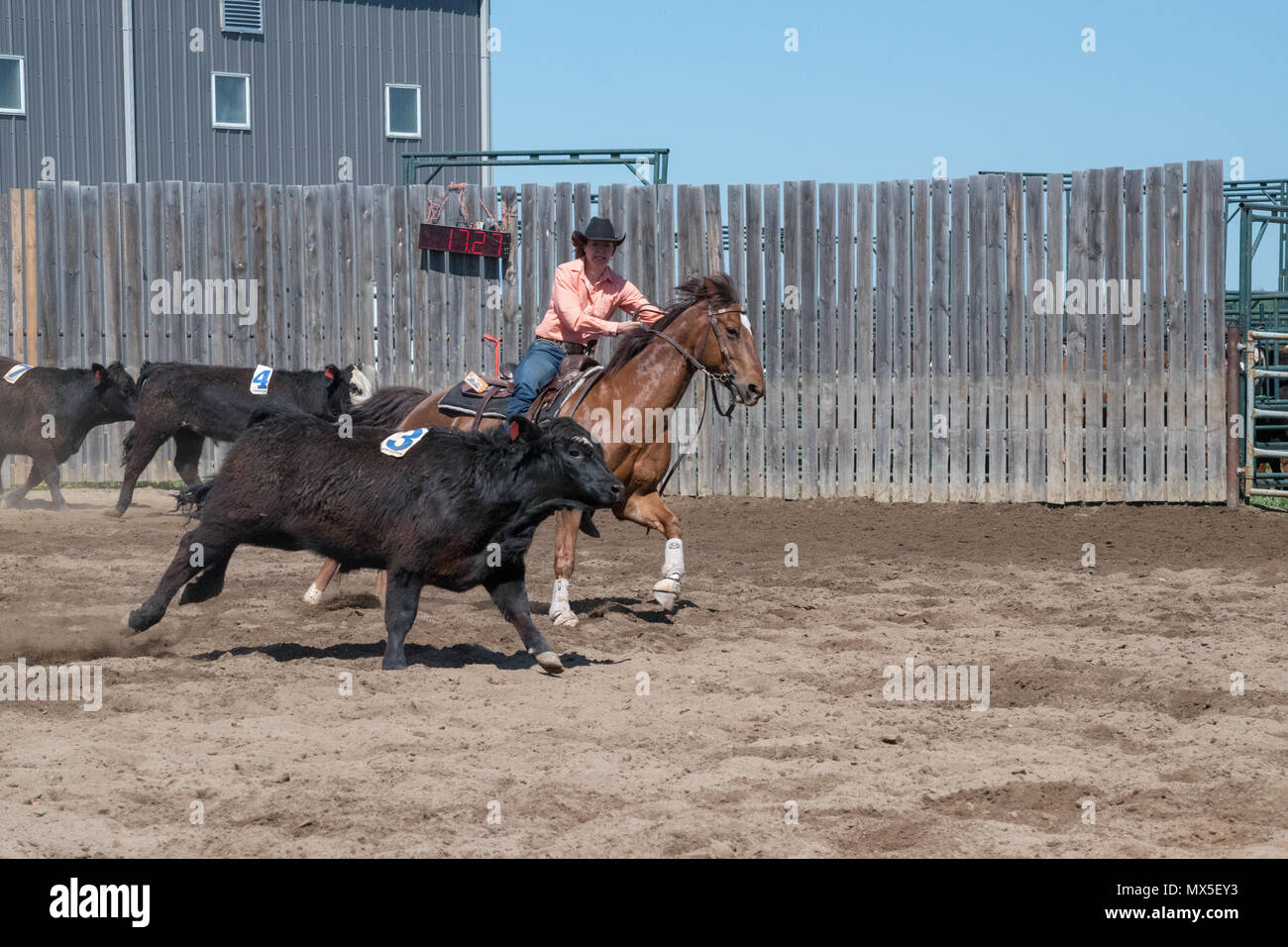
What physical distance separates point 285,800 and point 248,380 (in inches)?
357

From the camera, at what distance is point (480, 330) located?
15.4 metres

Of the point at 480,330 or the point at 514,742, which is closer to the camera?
the point at 514,742

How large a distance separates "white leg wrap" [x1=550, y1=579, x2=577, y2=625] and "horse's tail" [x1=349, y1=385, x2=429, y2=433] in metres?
2.22

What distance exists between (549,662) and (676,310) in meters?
2.90

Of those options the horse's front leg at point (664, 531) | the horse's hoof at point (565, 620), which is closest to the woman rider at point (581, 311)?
the horse's front leg at point (664, 531)

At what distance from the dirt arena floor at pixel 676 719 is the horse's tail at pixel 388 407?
1137 millimetres

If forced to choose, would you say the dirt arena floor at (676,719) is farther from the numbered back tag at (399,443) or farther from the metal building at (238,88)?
the metal building at (238,88)

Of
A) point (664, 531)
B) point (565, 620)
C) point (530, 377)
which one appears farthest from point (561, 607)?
point (530, 377)

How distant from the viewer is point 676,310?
9094 millimetres

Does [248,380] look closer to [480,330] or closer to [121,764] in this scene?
[480,330]

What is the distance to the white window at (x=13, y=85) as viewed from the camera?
2383 centimetres

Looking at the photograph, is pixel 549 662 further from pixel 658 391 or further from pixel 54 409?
pixel 54 409

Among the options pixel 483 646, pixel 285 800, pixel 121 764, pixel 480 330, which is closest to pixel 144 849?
pixel 285 800

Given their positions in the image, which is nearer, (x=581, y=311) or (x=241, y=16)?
(x=581, y=311)
